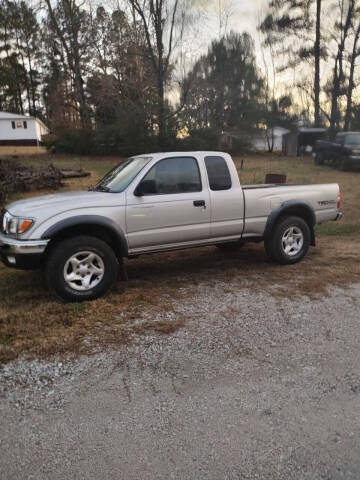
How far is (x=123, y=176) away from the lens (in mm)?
5508

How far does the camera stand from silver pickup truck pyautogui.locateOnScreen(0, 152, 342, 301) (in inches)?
179

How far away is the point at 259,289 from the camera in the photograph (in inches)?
206

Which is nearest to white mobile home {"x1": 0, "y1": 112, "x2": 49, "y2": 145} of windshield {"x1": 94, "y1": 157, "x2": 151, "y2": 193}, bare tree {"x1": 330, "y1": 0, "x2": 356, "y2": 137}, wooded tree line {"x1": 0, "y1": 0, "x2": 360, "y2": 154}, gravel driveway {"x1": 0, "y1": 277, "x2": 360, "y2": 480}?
wooded tree line {"x1": 0, "y1": 0, "x2": 360, "y2": 154}

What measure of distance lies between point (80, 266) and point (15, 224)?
2.90ft

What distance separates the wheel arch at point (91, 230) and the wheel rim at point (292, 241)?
269 cm

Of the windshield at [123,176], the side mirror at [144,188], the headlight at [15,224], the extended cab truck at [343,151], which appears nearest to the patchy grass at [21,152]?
the extended cab truck at [343,151]

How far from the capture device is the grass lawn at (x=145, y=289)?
3.87 metres

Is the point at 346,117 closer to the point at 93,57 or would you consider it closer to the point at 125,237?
the point at 93,57

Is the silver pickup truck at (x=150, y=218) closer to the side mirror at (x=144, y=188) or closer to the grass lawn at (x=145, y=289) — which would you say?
the side mirror at (x=144, y=188)

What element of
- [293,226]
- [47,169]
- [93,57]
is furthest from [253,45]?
[293,226]

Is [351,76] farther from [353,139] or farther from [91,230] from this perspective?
[91,230]

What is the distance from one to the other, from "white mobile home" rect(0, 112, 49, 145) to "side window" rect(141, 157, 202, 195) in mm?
42134

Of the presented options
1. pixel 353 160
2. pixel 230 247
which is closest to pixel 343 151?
pixel 353 160

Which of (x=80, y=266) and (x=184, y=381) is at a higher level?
(x=80, y=266)
